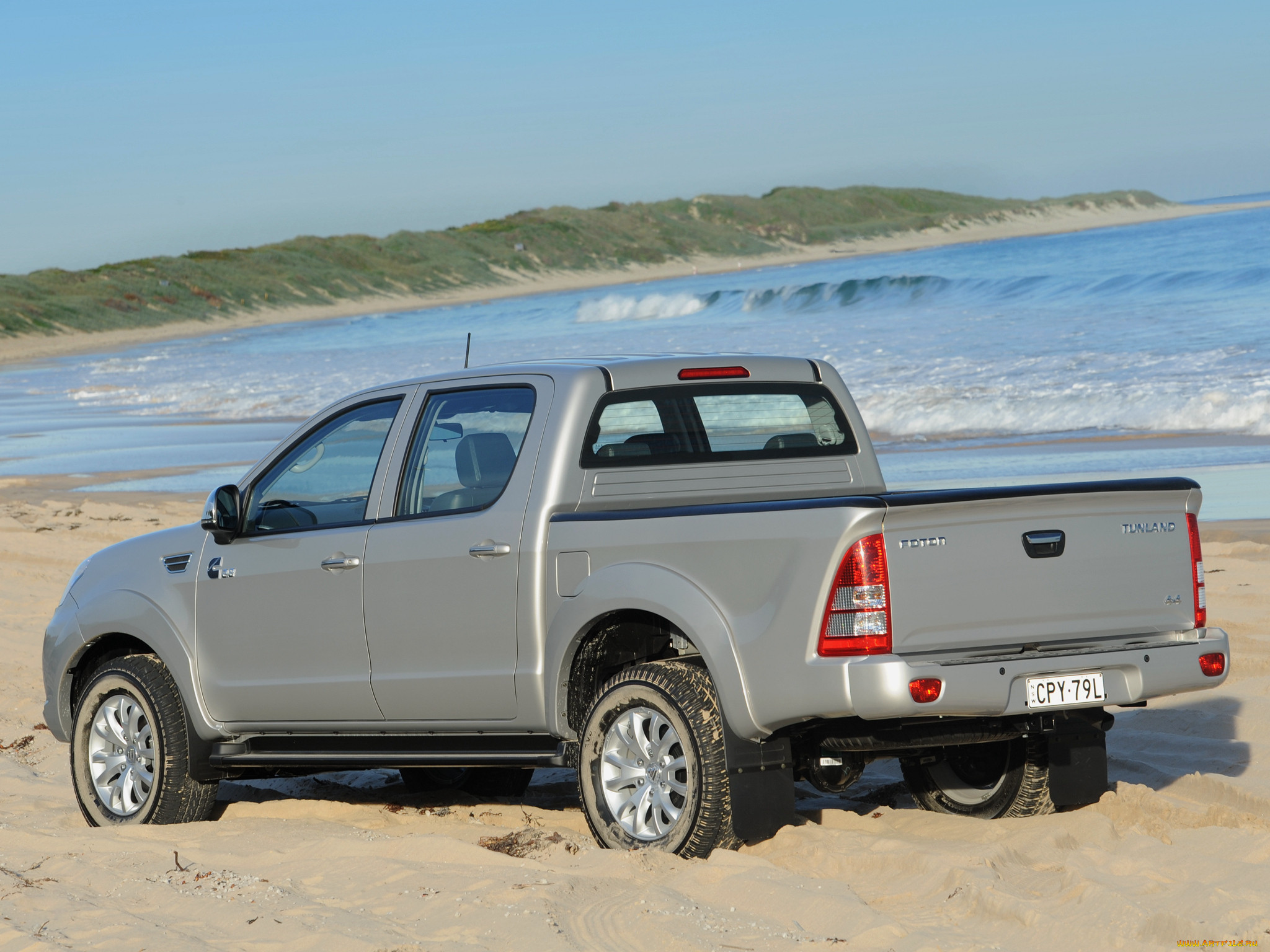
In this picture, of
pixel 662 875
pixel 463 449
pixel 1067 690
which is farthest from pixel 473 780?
pixel 1067 690

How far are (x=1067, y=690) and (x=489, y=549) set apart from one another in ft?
6.78

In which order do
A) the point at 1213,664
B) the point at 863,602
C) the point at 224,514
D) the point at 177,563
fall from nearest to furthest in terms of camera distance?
the point at 863,602 < the point at 1213,664 < the point at 224,514 < the point at 177,563

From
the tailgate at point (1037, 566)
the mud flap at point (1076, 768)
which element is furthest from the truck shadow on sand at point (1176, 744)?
the tailgate at point (1037, 566)

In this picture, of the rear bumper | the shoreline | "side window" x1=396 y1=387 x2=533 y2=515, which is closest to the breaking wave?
the shoreline

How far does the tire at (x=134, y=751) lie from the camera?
6.41 meters

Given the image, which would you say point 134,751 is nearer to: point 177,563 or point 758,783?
point 177,563

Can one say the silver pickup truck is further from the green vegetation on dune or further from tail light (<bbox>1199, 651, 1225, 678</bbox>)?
the green vegetation on dune

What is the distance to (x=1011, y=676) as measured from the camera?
4723 mm

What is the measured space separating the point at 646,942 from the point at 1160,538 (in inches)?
86.8

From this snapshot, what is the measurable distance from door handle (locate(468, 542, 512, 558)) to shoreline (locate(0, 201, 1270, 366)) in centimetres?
6835

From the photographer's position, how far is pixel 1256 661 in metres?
8.15

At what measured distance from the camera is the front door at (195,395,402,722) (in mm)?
5938

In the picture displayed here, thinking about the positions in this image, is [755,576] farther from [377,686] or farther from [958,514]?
[377,686]

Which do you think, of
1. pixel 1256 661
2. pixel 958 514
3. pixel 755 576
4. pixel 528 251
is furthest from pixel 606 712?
pixel 528 251
